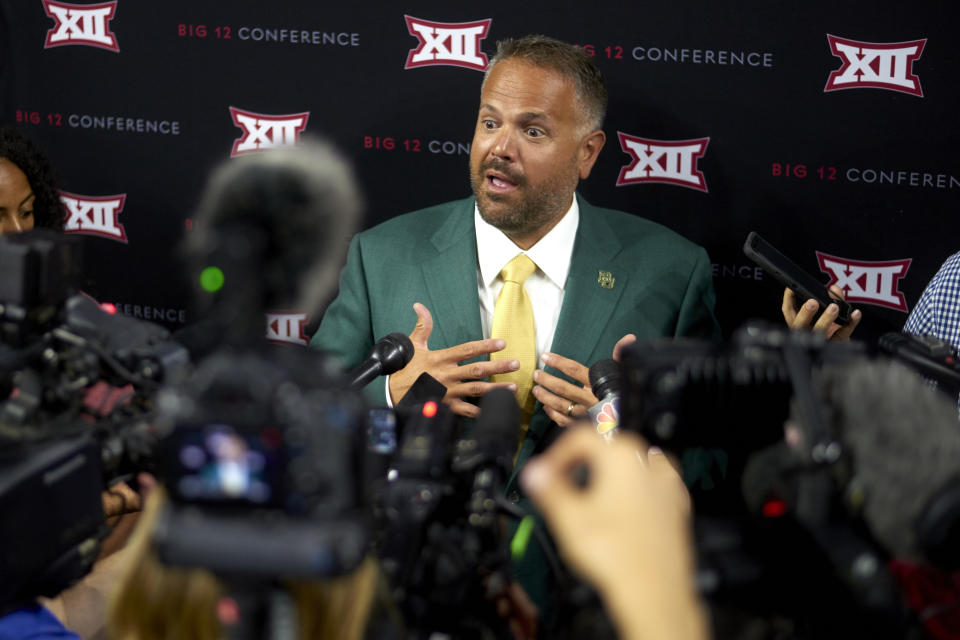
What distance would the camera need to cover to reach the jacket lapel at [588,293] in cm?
220

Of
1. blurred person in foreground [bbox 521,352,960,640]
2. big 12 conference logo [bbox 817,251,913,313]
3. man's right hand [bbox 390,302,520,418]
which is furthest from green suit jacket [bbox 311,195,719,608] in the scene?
blurred person in foreground [bbox 521,352,960,640]

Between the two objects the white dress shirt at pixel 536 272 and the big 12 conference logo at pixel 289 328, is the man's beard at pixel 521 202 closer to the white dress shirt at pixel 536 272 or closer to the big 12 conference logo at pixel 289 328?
the white dress shirt at pixel 536 272

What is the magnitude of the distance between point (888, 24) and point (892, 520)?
1.86 meters

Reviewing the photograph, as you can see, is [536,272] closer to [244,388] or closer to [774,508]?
[774,508]

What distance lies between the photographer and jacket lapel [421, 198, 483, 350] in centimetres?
223

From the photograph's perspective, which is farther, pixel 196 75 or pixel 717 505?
pixel 196 75

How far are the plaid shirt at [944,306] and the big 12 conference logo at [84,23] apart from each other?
239cm

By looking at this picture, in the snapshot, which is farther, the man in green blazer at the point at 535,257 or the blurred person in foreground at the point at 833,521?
the man in green blazer at the point at 535,257

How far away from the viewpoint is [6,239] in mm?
1062

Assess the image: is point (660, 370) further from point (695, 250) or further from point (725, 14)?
point (725, 14)

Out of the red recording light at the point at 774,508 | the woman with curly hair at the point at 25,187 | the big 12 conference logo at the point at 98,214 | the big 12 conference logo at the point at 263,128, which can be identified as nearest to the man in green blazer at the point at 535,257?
the big 12 conference logo at the point at 263,128

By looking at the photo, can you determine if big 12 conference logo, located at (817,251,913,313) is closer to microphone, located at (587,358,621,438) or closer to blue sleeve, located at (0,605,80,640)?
microphone, located at (587,358,621,438)

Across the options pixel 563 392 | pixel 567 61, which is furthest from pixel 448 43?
pixel 563 392

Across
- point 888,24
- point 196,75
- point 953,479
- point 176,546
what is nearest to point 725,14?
point 888,24
